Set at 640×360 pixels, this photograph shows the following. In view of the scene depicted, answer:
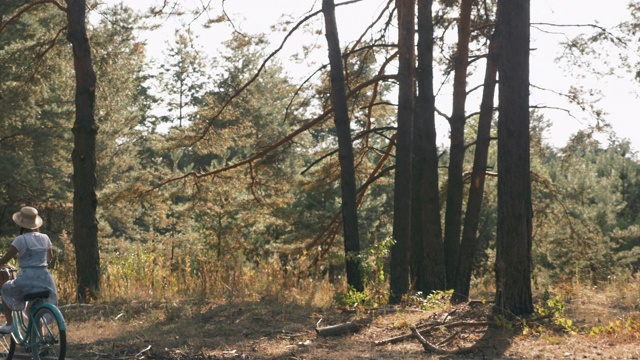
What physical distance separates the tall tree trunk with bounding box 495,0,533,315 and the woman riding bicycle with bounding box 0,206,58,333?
5808 millimetres

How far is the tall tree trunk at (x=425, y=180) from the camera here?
53.1ft

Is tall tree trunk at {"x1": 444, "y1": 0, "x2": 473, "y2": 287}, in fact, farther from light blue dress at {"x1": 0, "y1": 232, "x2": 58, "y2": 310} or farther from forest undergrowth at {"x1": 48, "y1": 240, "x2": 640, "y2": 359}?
light blue dress at {"x1": 0, "y1": 232, "x2": 58, "y2": 310}

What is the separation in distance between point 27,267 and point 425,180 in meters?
9.70

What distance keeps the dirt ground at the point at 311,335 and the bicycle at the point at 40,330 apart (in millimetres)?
753

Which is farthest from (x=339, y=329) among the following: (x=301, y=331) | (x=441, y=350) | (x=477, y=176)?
(x=477, y=176)

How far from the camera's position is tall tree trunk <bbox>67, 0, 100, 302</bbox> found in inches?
621

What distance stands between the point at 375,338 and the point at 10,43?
2113 centimetres

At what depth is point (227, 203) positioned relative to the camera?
83.8 feet

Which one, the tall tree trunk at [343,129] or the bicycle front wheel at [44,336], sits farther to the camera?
the tall tree trunk at [343,129]

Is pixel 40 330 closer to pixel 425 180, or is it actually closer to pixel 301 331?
pixel 301 331

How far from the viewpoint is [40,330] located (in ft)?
28.7


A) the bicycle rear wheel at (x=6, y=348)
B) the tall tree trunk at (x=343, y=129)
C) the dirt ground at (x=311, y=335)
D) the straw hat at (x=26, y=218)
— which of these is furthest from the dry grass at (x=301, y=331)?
the straw hat at (x=26, y=218)

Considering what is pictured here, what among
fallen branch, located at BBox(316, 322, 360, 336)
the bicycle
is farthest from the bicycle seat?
fallen branch, located at BBox(316, 322, 360, 336)

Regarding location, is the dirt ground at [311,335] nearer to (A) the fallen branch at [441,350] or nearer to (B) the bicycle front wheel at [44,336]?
(A) the fallen branch at [441,350]
